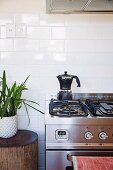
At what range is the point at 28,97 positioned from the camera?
70.7 inches

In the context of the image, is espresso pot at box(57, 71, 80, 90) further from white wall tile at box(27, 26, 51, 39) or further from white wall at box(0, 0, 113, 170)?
white wall tile at box(27, 26, 51, 39)

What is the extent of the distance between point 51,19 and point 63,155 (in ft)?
3.17

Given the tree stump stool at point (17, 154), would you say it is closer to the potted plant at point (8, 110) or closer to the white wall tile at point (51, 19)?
the potted plant at point (8, 110)

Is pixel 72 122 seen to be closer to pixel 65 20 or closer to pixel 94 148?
pixel 94 148

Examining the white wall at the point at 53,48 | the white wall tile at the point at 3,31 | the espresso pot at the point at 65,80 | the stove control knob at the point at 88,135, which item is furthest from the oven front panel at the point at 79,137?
the white wall tile at the point at 3,31

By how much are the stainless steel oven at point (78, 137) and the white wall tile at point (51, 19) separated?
74cm

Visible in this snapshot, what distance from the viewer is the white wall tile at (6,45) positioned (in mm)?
1719

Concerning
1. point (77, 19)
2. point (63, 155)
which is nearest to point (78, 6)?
point (77, 19)

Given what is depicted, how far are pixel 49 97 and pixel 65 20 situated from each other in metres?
0.59

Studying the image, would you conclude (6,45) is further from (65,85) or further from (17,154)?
(17,154)

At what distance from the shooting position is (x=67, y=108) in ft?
4.80

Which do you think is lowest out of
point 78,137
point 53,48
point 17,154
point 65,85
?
point 17,154

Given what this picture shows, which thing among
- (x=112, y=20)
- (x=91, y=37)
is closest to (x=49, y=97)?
(x=91, y=37)

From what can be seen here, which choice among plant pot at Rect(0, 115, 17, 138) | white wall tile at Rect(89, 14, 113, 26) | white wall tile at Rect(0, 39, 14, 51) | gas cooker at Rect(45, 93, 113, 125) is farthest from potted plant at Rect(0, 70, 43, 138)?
white wall tile at Rect(89, 14, 113, 26)
